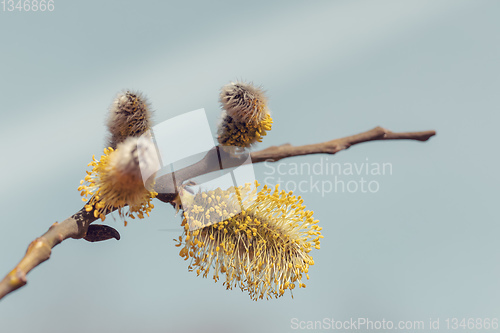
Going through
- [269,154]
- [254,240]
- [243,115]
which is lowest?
[254,240]

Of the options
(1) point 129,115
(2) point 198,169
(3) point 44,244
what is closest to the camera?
(3) point 44,244

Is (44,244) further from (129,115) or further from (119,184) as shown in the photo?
(129,115)

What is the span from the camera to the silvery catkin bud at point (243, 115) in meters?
1.27

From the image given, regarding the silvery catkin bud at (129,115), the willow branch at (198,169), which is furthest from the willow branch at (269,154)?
the silvery catkin bud at (129,115)

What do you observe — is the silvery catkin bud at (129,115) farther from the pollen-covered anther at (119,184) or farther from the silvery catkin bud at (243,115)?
the silvery catkin bud at (243,115)

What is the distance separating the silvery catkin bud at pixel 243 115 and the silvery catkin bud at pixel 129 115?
0.65ft

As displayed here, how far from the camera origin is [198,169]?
1.34 metres

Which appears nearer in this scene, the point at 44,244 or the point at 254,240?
the point at 44,244

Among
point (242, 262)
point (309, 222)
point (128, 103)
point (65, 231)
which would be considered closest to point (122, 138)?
point (128, 103)

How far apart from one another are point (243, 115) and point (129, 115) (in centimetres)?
29

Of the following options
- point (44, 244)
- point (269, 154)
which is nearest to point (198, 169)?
point (269, 154)

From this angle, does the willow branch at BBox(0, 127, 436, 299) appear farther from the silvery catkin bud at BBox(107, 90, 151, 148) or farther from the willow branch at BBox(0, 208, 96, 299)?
the silvery catkin bud at BBox(107, 90, 151, 148)

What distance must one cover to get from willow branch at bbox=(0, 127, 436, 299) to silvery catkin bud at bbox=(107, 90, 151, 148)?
0.47ft

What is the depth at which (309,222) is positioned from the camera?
1.47 meters
